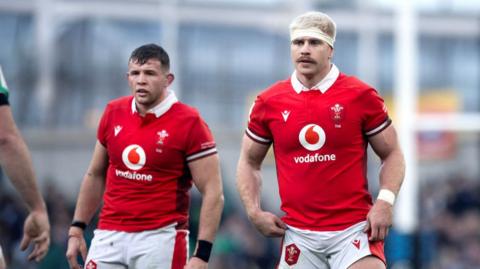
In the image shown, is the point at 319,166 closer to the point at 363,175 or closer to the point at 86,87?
the point at 363,175

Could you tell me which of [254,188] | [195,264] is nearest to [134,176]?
[195,264]

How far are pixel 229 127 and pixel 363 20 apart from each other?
8.86 feet

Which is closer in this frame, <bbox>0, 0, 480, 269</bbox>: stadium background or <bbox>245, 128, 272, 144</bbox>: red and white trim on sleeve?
<bbox>245, 128, 272, 144</bbox>: red and white trim on sleeve

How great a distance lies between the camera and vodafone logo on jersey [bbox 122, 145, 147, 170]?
7.30 meters

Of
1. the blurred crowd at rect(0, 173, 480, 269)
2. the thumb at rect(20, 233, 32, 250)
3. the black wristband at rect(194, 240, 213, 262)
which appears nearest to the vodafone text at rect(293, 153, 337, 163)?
the black wristband at rect(194, 240, 213, 262)

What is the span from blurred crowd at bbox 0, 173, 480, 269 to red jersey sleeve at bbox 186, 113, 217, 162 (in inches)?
252

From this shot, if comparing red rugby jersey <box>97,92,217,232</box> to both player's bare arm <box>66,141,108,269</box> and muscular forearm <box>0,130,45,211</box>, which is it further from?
muscular forearm <box>0,130,45,211</box>

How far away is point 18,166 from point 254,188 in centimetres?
143

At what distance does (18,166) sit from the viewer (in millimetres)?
6637

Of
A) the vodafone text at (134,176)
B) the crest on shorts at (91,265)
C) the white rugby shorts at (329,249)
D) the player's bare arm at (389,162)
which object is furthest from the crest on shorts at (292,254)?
the crest on shorts at (91,265)

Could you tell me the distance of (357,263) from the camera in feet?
21.9

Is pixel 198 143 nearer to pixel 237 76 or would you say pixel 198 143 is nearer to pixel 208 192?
pixel 208 192

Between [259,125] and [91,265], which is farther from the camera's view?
[91,265]

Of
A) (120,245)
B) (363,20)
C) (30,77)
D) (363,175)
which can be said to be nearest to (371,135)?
(363,175)
